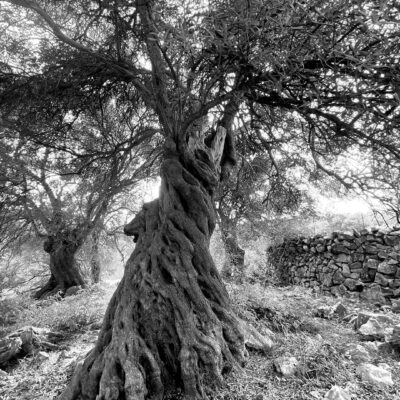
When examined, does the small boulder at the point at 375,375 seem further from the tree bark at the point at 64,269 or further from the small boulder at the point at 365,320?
the tree bark at the point at 64,269

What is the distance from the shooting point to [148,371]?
2.64 metres

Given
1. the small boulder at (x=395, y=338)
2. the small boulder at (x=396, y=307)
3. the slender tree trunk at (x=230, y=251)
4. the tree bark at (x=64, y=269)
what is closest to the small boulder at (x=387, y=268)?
the small boulder at (x=396, y=307)

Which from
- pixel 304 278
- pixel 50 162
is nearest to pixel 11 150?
pixel 50 162

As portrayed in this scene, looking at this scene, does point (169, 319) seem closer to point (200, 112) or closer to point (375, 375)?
point (375, 375)

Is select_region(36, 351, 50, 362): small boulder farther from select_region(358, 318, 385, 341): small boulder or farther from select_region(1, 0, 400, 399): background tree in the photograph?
select_region(358, 318, 385, 341): small boulder

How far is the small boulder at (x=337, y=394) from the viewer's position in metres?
2.47

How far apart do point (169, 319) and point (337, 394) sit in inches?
64.0

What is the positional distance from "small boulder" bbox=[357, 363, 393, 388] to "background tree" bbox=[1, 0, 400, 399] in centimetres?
104

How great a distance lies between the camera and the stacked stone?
25.1 ft

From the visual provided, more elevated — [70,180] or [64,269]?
[70,180]

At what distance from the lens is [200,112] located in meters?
3.43

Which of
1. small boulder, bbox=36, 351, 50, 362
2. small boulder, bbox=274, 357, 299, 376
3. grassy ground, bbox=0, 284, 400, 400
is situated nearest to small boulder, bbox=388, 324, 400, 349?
grassy ground, bbox=0, 284, 400, 400

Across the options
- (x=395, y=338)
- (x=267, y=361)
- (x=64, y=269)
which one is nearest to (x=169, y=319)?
(x=267, y=361)

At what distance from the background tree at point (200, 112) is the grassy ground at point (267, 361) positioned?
0.90 ft
